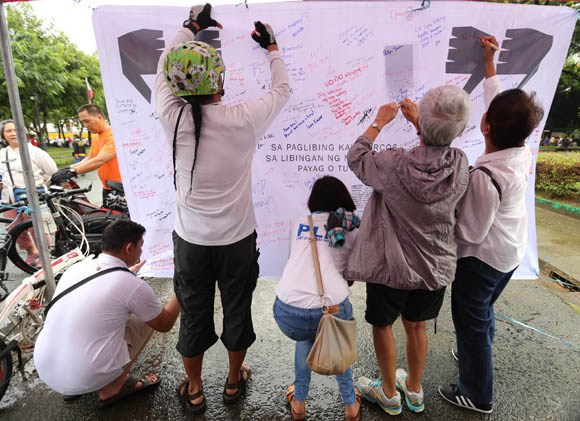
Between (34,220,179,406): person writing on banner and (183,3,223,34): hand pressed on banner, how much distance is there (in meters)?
1.26

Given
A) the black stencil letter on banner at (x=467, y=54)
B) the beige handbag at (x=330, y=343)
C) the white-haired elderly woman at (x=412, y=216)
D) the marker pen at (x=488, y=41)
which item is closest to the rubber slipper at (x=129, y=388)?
the beige handbag at (x=330, y=343)

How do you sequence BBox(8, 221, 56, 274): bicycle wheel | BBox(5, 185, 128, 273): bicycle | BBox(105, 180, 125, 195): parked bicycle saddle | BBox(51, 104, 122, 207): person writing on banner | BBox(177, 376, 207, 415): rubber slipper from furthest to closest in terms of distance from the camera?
BBox(8, 221, 56, 274): bicycle wheel
BBox(105, 180, 125, 195): parked bicycle saddle
BBox(5, 185, 128, 273): bicycle
BBox(51, 104, 122, 207): person writing on banner
BBox(177, 376, 207, 415): rubber slipper

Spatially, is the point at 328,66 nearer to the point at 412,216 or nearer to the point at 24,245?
the point at 412,216

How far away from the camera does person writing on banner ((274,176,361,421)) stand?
1.72 m

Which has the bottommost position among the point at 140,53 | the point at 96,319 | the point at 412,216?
the point at 96,319

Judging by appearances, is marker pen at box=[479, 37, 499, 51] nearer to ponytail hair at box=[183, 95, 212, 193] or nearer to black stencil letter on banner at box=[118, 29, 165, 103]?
ponytail hair at box=[183, 95, 212, 193]

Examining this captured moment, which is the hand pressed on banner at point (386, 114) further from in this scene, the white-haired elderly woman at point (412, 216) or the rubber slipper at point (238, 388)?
the rubber slipper at point (238, 388)

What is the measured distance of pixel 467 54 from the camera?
2.36m

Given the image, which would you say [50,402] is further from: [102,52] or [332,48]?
[332,48]

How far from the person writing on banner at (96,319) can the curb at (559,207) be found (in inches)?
293

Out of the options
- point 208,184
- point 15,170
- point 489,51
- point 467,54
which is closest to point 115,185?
point 15,170

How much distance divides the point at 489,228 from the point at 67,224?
13.4ft

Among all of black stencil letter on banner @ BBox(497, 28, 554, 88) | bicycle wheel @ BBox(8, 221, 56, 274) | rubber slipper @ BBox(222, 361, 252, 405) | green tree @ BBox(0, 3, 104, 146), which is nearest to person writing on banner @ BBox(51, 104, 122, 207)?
bicycle wheel @ BBox(8, 221, 56, 274)

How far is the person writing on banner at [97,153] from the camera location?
10.5ft
